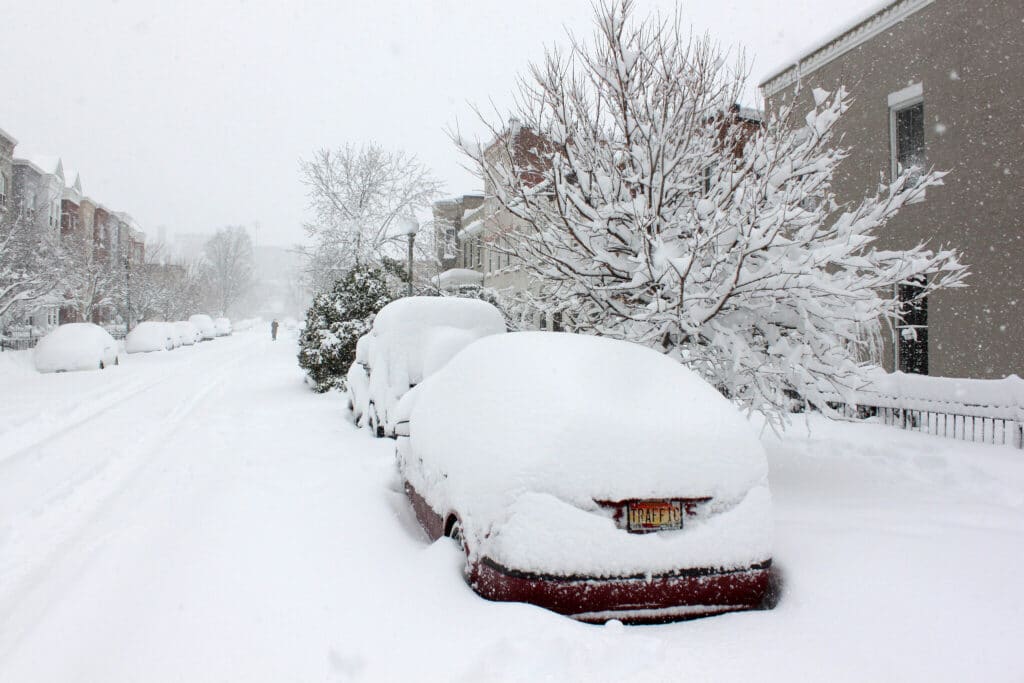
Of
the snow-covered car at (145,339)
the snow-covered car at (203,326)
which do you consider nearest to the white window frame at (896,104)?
the snow-covered car at (145,339)

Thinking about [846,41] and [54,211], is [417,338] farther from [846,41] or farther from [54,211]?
[54,211]

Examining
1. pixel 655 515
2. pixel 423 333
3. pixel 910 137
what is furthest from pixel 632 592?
pixel 910 137

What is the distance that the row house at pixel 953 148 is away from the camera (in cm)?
1138

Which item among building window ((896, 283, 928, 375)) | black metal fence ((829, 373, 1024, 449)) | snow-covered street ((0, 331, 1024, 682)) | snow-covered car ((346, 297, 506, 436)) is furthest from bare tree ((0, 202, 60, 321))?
building window ((896, 283, 928, 375))

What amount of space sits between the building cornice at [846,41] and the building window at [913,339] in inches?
191

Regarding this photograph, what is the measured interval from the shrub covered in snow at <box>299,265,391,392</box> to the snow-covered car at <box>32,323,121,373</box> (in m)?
9.61

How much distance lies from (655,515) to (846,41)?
14974mm

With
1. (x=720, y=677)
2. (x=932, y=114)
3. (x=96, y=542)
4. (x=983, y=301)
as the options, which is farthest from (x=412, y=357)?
(x=932, y=114)

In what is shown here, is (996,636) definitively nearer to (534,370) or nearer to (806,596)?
(806,596)

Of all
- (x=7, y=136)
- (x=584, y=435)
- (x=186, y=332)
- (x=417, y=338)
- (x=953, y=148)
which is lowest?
(x=584, y=435)

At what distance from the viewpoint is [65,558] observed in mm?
4816

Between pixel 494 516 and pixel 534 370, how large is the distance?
3.30 ft

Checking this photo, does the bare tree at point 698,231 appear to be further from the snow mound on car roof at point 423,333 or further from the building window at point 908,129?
the building window at point 908,129

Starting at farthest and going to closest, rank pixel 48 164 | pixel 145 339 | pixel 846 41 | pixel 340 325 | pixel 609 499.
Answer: pixel 48 164
pixel 145 339
pixel 340 325
pixel 846 41
pixel 609 499
